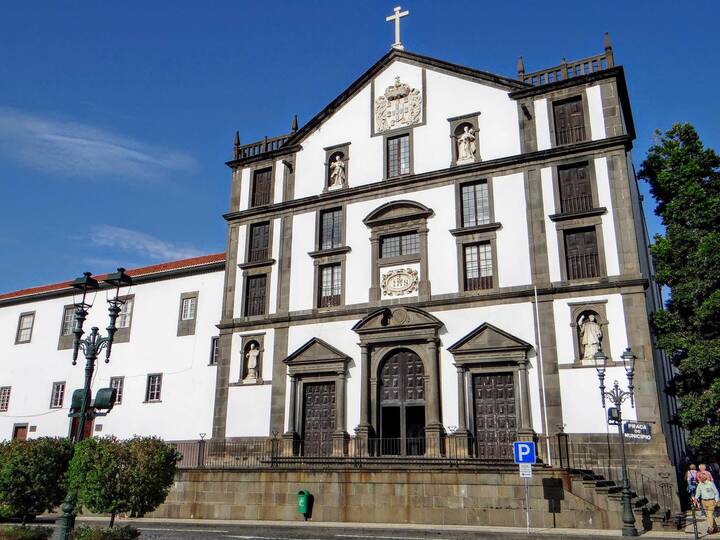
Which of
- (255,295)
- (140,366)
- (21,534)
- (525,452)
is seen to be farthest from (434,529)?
(140,366)

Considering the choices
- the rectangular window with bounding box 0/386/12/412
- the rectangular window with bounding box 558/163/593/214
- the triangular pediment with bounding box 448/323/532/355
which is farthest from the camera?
the rectangular window with bounding box 0/386/12/412

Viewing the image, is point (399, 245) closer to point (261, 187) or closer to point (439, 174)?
point (439, 174)

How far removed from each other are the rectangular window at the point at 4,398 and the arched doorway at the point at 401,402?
79.9 ft

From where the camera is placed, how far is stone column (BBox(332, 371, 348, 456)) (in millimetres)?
26184

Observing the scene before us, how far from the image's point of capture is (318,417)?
1081 inches

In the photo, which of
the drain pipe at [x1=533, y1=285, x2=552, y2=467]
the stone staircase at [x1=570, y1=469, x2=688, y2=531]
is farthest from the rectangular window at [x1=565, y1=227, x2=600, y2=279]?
the stone staircase at [x1=570, y1=469, x2=688, y2=531]

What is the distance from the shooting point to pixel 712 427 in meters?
22.1

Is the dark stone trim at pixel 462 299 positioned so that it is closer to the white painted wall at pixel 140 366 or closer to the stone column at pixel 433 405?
the stone column at pixel 433 405

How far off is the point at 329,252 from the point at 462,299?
6.83m

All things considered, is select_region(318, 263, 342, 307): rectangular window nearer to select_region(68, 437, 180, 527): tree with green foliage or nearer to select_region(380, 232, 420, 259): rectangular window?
select_region(380, 232, 420, 259): rectangular window

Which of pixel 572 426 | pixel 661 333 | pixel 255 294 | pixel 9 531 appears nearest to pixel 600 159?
pixel 661 333

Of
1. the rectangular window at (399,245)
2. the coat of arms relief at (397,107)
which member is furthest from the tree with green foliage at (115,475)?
the coat of arms relief at (397,107)

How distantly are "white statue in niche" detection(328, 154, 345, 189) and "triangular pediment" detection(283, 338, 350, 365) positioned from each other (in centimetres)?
751

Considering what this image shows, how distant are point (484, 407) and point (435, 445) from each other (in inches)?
91.1
